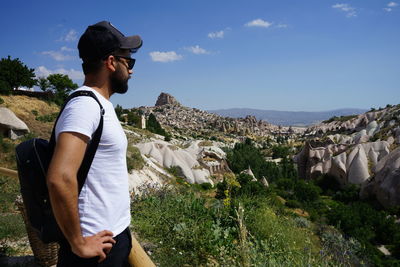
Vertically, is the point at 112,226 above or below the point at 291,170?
above

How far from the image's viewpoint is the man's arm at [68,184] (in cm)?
143

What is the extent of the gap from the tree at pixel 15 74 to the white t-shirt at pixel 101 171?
85.0 feet

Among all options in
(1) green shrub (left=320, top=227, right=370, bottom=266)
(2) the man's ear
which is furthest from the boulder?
(2) the man's ear

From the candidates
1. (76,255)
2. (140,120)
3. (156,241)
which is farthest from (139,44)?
(140,120)

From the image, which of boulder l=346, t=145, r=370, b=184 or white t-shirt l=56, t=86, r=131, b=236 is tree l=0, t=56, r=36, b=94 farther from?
boulder l=346, t=145, r=370, b=184

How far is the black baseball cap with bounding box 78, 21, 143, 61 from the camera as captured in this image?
172cm

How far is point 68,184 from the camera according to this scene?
1.45 metres

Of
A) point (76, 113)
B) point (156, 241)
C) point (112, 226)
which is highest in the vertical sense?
point (76, 113)

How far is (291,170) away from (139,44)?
54.2m

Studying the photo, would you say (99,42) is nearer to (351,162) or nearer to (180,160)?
(180,160)

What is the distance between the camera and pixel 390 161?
32.1 meters

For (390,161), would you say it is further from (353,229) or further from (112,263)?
(112,263)

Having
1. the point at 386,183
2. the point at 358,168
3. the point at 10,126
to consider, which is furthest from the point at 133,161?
the point at 358,168

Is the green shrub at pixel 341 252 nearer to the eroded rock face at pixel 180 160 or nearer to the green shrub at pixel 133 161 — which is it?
the green shrub at pixel 133 161
